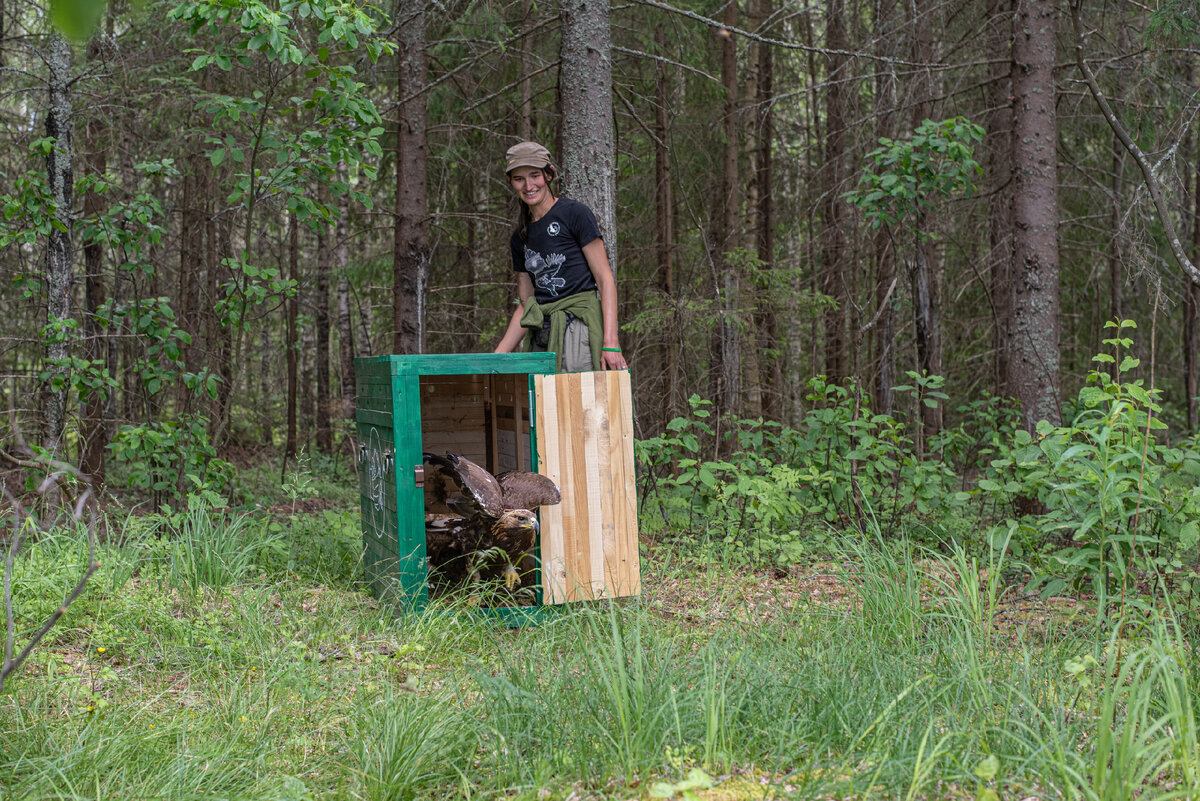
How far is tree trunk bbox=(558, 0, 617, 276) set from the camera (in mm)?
5559

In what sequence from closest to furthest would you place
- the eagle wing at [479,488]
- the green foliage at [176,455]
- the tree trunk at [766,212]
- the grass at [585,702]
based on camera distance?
the grass at [585,702] < the eagle wing at [479,488] < the green foliage at [176,455] < the tree trunk at [766,212]

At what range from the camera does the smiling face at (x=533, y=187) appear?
4500mm

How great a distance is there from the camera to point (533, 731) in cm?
258

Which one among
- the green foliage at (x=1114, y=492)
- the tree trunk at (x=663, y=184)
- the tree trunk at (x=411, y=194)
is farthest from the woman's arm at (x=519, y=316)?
the tree trunk at (x=663, y=184)

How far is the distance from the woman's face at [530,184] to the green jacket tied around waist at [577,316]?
501mm

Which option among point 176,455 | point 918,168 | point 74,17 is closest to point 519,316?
point 176,455

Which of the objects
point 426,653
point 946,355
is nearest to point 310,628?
point 426,653

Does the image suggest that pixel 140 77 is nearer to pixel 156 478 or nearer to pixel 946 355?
pixel 156 478

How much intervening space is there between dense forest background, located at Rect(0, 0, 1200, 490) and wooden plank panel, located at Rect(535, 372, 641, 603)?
178cm

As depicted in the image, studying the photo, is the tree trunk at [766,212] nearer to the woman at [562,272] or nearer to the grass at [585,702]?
the woman at [562,272]

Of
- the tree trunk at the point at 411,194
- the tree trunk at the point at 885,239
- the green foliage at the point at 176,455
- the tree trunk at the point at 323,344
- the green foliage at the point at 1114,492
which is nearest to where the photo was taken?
the green foliage at the point at 1114,492

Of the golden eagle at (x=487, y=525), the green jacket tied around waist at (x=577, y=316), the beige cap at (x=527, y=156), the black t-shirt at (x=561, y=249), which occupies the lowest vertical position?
the golden eagle at (x=487, y=525)

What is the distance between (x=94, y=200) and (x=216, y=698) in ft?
25.4

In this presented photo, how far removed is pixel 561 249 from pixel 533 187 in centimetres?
33
